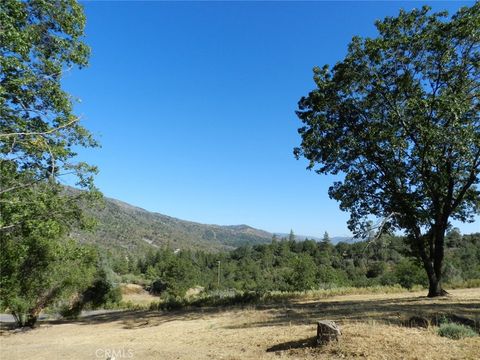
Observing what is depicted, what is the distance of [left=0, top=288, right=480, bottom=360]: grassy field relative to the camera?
728 cm

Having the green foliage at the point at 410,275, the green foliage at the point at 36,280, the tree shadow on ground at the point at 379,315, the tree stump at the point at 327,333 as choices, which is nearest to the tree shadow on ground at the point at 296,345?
the tree stump at the point at 327,333

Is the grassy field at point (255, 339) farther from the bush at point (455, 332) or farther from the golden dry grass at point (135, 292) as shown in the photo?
the golden dry grass at point (135, 292)

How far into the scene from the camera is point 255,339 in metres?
9.84

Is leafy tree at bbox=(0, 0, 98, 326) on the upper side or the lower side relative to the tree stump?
upper

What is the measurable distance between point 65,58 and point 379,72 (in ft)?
43.3

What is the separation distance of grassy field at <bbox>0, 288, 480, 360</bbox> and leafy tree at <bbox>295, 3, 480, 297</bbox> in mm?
5327

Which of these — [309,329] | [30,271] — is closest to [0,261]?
[30,271]

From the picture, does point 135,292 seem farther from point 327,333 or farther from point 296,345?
point 327,333

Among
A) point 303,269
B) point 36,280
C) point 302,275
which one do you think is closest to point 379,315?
point 36,280

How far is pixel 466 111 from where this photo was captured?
50.2 ft

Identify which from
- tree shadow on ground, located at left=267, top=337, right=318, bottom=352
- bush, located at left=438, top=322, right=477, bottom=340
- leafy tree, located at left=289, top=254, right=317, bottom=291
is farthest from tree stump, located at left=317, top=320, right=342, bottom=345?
leafy tree, located at left=289, top=254, right=317, bottom=291

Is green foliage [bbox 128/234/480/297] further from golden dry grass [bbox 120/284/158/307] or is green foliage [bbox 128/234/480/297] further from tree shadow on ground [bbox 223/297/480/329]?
tree shadow on ground [bbox 223/297/480/329]

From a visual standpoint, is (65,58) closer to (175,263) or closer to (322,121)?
(322,121)

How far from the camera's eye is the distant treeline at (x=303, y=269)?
170ft
